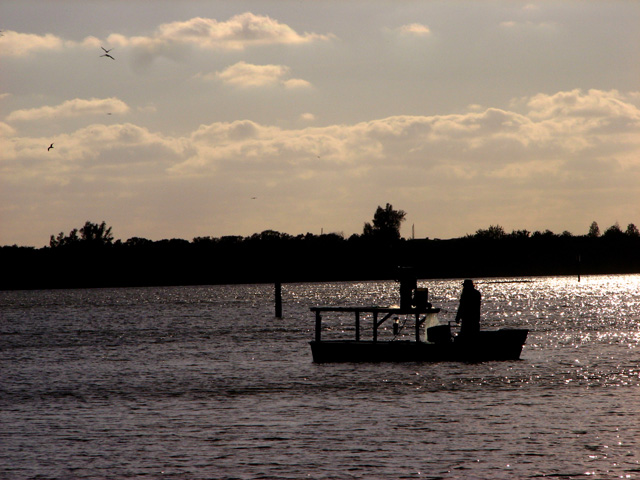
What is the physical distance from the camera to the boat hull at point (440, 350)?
35.4 meters

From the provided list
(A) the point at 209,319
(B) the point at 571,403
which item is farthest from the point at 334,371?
(A) the point at 209,319

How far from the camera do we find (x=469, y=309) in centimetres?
3406

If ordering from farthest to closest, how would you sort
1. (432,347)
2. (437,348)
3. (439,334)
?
(439,334) → (432,347) → (437,348)

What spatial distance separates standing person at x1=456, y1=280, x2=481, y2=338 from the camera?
33.7 metres

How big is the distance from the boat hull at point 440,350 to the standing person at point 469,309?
0.36 m

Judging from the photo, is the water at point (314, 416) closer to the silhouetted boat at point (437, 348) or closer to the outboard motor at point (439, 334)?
the silhouetted boat at point (437, 348)

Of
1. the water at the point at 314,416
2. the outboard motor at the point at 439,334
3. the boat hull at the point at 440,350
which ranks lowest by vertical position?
the water at the point at 314,416

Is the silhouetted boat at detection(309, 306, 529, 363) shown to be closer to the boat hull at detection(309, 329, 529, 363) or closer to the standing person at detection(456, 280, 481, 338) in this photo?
the boat hull at detection(309, 329, 529, 363)

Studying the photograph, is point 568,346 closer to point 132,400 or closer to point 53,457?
point 132,400

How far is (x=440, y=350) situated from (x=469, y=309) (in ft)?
7.53

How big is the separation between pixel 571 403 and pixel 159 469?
13008 mm

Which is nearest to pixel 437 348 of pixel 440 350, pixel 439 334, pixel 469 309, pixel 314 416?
pixel 440 350

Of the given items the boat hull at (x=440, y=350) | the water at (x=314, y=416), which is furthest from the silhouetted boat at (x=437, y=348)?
the water at (x=314, y=416)

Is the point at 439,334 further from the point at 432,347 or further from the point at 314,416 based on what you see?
the point at 314,416
